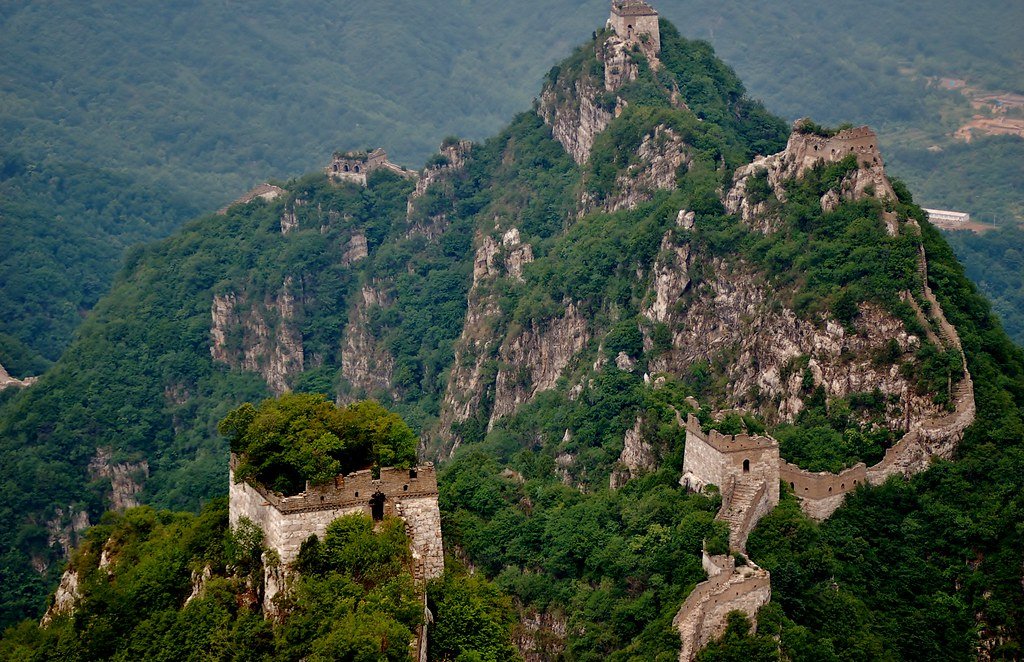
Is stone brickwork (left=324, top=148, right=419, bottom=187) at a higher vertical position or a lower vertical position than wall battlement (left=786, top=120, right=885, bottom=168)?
higher

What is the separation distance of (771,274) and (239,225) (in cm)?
8978

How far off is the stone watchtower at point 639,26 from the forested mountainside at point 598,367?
0.68m

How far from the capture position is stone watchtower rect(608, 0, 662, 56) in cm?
14250

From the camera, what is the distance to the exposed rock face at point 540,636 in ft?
262

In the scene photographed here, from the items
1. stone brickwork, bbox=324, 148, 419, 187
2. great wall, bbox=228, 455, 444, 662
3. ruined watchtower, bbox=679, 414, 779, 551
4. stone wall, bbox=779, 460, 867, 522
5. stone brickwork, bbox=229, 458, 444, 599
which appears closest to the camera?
great wall, bbox=228, 455, 444, 662

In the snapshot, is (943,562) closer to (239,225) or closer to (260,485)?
(260,485)

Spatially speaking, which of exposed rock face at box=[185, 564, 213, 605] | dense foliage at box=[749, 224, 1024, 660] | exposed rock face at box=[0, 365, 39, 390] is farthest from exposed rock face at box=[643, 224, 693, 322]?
exposed rock face at box=[0, 365, 39, 390]

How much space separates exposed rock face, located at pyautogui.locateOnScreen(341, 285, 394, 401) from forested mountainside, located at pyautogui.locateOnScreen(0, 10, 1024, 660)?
1.40ft

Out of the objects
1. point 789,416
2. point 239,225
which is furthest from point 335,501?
point 239,225

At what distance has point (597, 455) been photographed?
323 feet

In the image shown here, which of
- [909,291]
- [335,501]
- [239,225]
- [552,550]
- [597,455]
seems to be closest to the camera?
[335,501]

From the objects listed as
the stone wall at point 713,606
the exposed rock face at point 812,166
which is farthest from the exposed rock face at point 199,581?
the exposed rock face at point 812,166

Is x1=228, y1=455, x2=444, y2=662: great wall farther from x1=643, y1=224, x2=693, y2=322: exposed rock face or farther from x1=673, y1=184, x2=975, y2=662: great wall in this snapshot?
x1=643, y1=224, x2=693, y2=322: exposed rock face

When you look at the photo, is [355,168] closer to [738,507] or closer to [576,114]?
[576,114]
